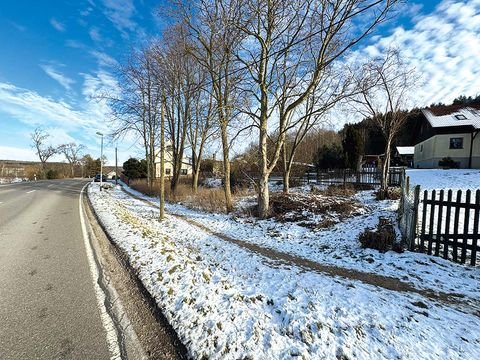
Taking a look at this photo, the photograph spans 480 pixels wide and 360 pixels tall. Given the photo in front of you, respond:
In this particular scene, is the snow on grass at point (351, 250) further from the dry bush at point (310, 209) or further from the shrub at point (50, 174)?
the shrub at point (50, 174)

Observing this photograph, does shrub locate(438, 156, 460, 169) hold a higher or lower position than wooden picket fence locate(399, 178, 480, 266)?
higher

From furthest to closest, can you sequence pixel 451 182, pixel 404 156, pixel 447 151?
pixel 404 156 < pixel 447 151 < pixel 451 182

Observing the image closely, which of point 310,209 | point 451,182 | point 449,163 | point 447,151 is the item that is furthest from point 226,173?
point 447,151

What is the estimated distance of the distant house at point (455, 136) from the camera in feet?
82.1

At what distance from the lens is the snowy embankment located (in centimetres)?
293

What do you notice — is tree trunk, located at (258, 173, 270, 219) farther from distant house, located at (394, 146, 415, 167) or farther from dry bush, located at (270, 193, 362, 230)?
distant house, located at (394, 146, 415, 167)

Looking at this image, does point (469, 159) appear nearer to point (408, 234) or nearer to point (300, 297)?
point (408, 234)

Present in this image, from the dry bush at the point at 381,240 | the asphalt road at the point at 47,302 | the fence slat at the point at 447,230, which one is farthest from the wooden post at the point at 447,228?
the asphalt road at the point at 47,302

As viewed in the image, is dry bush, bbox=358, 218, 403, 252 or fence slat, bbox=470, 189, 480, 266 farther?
dry bush, bbox=358, 218, 403, 252

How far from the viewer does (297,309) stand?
3668 millimetres

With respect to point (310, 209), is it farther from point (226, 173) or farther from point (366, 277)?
point (366, 277)

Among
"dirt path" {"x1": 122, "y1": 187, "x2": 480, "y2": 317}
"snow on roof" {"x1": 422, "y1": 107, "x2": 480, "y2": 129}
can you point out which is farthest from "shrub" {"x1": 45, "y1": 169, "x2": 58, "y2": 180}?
"snow on roof" {"x1": 422, "y1": 107, "x2": 480, "y2": 129}

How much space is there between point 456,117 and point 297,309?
33718 mm

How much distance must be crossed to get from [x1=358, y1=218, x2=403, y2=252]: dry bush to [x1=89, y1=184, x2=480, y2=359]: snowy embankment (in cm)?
38
